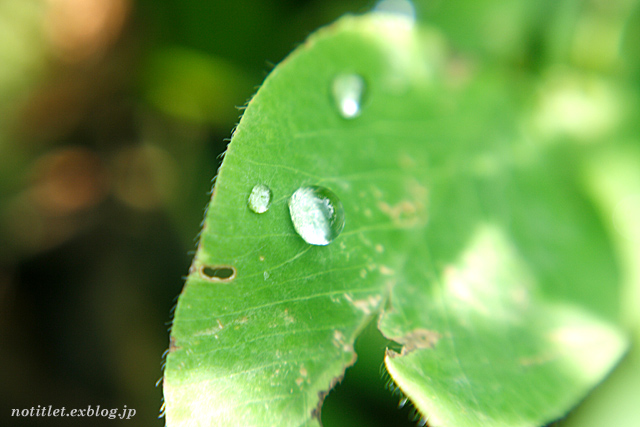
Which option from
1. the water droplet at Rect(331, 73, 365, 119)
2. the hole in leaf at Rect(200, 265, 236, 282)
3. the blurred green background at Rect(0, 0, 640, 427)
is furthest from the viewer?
the blurred green background at Rect(0, 0, 640, 427)

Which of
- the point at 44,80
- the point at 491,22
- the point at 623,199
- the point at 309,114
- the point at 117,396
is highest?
the point at 491,22

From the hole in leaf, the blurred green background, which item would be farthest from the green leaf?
the blurred green background

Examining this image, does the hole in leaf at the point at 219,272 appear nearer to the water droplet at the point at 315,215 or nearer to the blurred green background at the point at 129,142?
the water droplet at the point at 315,215

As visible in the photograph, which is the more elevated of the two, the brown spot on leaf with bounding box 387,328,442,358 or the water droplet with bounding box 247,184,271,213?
the water droplet with bounding box 247,184,271,213

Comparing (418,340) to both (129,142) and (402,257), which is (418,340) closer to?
(402,257)

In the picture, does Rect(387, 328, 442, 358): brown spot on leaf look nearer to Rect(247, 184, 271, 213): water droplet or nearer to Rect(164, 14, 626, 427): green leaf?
Rect(164, 14, 626, 427): green leaf

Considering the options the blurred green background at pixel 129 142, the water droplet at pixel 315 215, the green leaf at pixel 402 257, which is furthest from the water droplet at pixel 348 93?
the blurred green background at pixel 129 142

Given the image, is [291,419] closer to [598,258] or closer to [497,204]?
[497,204]

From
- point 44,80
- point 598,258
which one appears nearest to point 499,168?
point 598,258

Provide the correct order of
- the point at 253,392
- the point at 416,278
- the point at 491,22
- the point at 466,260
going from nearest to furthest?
the point at 253,392 → the point at 416,278 → the point at 466,260 → the point at 491,22
